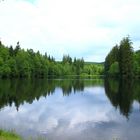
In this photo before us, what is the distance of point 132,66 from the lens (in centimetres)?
12381

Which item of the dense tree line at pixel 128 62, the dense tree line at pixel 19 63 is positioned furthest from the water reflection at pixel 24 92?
the dense tree line at pixel 128 62

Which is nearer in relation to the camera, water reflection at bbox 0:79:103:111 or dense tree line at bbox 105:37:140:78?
water reflection at bbox 0:79:103:111

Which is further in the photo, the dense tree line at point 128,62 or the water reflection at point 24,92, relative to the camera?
the dense tree line at point 128,62

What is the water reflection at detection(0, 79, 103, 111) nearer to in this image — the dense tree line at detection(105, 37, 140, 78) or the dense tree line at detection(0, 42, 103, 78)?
the dense tree line at detection(0, 42, 103, 78)

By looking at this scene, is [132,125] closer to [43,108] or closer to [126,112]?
[126,112]

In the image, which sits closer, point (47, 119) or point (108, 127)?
point (108, 127)

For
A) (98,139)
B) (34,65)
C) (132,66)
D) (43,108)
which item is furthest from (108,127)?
(34,65)

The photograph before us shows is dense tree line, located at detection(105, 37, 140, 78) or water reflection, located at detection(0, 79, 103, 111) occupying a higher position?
dense tree line, located at detection(105, 37, 140, 78)

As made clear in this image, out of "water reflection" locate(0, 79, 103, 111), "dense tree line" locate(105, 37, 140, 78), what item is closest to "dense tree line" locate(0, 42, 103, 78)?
"dense tree line" locate(105, 37, 140, 78)

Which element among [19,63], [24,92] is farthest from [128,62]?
[24,92]

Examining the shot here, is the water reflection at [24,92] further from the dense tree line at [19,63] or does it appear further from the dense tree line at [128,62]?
the dense tree line at [128,62]

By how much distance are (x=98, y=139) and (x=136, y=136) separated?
9.84 feet

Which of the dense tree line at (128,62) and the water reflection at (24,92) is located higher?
the dense tree line at (128,62)

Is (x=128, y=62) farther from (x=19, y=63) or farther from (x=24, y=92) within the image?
(x=24, y=92)
